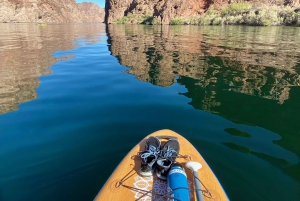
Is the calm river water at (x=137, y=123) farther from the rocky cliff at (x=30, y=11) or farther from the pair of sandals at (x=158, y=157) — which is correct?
the rocky cliff at (x=30, y=11)

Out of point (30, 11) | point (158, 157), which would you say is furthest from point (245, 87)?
point (30, 11)

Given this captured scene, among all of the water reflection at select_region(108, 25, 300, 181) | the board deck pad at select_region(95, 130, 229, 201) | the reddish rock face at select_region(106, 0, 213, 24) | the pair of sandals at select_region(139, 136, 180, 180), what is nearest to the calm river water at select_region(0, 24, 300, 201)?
the water reflection at select_region(108, 25, 300, 181)

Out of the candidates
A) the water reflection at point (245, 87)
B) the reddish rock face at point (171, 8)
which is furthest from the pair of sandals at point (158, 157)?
the reddish rock face at point (171, 8)

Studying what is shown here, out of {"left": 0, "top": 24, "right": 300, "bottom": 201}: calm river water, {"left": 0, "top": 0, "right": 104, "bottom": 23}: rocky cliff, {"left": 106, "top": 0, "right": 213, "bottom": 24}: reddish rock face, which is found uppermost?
{"left": 0, "top": 0, "right": 104, "bottom": 23}: rocky cliff

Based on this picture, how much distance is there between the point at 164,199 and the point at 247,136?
2.48 meters

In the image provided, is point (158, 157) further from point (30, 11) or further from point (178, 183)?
point (30, 11)

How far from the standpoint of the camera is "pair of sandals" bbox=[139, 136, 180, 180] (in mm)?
2598

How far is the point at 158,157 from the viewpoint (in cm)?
276

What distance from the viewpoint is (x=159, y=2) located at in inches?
3337

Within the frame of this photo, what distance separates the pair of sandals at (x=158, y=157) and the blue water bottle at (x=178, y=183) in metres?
0.12

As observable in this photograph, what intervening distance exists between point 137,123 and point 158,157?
182 centimetres

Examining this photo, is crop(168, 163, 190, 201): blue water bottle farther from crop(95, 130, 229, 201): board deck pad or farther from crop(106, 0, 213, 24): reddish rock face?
crop(106, 0, 213, 24): reddish rock face

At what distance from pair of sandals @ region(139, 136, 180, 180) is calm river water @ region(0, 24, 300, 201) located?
0.72 m

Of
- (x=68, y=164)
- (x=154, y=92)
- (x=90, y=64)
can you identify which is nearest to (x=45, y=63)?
(x=90, y=64)
